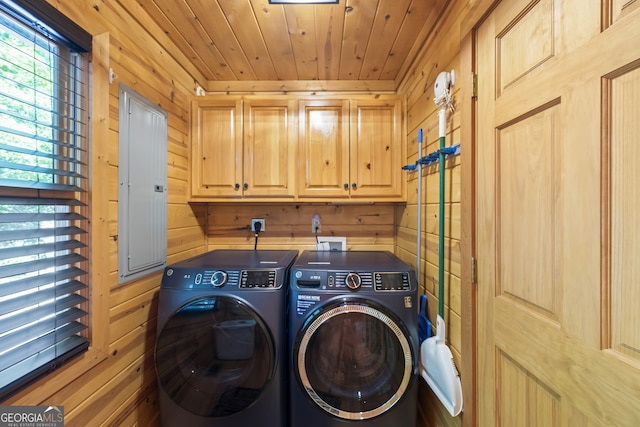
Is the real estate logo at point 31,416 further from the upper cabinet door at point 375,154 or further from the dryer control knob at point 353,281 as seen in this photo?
the upper cabinet door at point 375,154

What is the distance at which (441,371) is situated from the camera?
1097mm

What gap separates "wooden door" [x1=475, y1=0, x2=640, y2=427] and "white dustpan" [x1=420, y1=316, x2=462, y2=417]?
0.11 metres

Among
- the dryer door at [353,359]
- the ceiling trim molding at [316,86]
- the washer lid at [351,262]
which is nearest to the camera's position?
the dryer door at [353,359]

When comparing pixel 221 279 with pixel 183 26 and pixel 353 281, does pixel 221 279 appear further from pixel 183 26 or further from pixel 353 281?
pixel 183 26

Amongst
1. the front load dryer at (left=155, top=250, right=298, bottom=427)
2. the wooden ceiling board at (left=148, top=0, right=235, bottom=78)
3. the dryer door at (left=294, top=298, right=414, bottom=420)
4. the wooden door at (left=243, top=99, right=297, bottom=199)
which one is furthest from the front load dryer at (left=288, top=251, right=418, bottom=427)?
the wooden ceiling board at (left=148, top=0, right=235, bottom=78)

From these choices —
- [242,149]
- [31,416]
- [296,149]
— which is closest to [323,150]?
[296,149]

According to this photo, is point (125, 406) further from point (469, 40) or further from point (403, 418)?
point (469, 40)

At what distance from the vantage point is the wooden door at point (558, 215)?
525 millimetres

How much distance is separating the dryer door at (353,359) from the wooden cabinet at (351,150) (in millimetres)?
843

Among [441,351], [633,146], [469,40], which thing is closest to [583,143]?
[633,146]

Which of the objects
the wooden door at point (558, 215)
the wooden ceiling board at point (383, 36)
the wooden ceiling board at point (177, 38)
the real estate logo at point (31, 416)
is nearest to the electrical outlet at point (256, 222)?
the wooden ceiling board at point (177, 38)

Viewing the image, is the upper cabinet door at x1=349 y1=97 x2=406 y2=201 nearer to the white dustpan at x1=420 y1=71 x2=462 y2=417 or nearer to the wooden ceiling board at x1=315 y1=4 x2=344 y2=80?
the wooden ceiling board at x1=315 y1=4 x2=344 y2=80

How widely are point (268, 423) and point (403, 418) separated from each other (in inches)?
27.2

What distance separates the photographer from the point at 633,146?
511 millimetres
